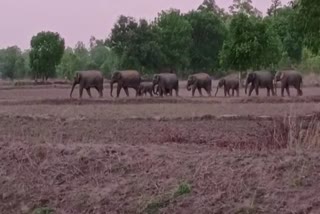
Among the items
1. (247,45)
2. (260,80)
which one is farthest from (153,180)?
(247,45)

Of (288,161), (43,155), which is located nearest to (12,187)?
(43,155)

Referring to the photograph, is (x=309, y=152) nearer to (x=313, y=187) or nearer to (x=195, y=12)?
(x=313, y=187)

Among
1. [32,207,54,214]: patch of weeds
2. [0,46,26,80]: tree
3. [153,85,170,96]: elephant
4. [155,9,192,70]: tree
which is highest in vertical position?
[155,9,192,70]: tree

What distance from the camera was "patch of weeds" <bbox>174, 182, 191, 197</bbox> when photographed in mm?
9904

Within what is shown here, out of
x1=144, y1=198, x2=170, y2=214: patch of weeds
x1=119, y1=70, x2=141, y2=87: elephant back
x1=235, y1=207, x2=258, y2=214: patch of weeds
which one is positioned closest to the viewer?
x1=235, y1=207, x2=258, y2=214: patch of weeds

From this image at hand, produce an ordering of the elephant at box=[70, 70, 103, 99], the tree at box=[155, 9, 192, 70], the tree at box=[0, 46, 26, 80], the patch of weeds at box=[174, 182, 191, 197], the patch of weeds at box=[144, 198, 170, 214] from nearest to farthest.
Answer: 1. the patch of weeds at box=[144, 198, 170, 214]
2. the patch of weeds at box=[174, 182, 191, 197]
3. the elephant at box=[70, 70, 103, 99]
4. the tree at box=[155, 9, 192, 70]
5. the tree at box=[0, 46, 26, 80]

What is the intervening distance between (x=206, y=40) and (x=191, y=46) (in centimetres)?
395

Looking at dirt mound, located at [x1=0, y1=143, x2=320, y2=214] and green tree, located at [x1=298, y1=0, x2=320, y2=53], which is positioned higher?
green tree, located at [x1=298, y1=0, x2=320, y2=53]

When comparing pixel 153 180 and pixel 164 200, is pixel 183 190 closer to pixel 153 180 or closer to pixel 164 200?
pixel 164 200

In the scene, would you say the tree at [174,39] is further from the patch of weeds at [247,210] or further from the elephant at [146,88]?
the patch of weeds at [247,210]

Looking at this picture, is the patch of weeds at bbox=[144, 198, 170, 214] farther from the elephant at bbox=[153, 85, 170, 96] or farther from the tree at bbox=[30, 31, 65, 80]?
the tree at bbox=[30, 31, 65, 80]

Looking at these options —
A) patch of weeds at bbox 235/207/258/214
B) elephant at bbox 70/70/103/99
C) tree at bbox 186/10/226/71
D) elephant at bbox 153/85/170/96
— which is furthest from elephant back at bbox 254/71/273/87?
tree at bbox 186/10/226/71

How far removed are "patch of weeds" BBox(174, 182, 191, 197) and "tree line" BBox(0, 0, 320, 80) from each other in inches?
1579

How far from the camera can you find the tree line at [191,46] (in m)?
51.1
